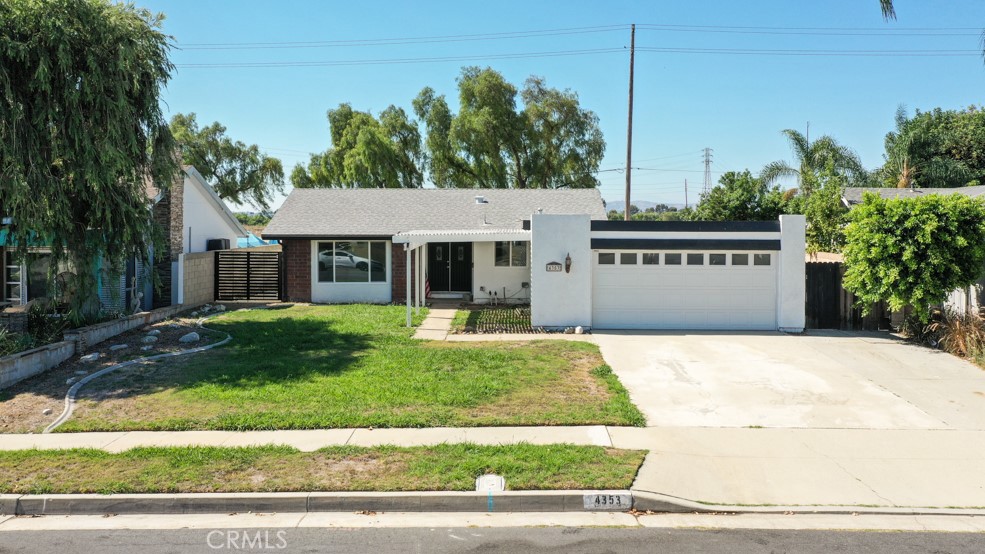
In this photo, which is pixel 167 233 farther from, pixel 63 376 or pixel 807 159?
pixel 807 159

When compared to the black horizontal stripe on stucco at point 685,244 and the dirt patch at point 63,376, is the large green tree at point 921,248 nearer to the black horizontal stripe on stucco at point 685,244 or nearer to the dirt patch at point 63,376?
the black horizontal stripe on stucco at point 685,244

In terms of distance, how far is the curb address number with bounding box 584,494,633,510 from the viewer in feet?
20.5

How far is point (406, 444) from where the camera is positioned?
7.68m

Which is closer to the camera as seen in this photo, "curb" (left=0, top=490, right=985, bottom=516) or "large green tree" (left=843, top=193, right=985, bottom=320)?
"curb" (left=0, top=490, right=985, bottom=516)

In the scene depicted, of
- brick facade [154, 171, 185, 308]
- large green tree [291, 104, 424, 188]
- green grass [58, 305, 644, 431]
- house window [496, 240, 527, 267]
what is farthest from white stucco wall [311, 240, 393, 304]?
large green tree [291, 104, 424, 188]

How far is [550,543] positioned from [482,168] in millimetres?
35266

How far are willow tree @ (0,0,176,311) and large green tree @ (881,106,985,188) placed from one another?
1274 inches

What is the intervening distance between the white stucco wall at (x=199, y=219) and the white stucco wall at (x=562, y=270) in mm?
11167

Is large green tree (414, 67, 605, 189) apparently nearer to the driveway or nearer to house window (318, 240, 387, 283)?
house window (318, 240, 387, 283)

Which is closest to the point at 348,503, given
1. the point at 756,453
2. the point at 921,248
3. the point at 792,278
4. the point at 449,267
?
the point at 756,453

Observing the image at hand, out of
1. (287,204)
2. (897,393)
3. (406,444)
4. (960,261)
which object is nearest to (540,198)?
(287,204)

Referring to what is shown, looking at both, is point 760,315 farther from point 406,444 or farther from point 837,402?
point 406,444

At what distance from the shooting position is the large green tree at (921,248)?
13.5 meters

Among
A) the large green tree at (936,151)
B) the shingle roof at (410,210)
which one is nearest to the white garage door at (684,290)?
the shingle roof at (410,210)
